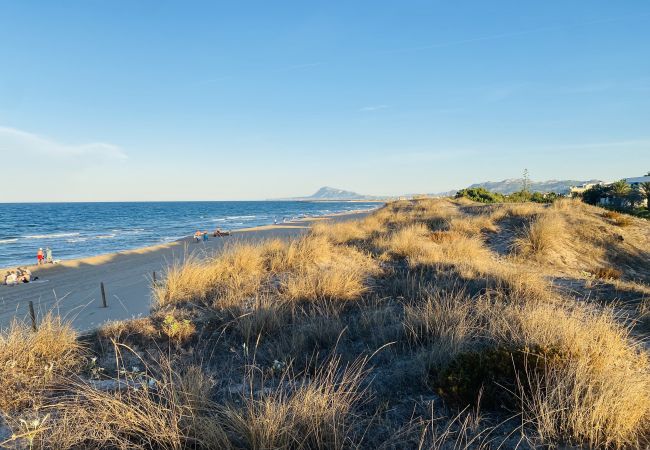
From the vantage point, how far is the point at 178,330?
567 cm

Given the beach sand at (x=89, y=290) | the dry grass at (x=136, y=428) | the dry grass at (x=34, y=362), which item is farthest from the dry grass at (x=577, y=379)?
the beach sand at (x=89, y=290)

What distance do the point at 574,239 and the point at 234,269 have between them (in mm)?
13730

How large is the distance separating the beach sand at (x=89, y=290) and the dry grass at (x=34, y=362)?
1.91 metres

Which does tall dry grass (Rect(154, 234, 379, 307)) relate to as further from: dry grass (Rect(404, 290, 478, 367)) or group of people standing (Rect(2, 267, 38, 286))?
group of people standing (Rect(2, 267, 38, 286))

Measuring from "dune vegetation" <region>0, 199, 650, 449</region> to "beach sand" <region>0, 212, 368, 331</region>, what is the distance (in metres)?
2.00

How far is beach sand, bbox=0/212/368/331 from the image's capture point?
33.9 feet

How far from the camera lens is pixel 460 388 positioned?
3.37m

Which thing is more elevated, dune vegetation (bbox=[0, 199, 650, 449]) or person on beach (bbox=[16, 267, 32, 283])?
dune vegetation (bbox=[0, 199, 650, 449])

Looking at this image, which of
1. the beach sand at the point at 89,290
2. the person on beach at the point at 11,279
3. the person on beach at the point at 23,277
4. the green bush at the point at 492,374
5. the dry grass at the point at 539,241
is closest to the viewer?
the green bush at the point at 492,374

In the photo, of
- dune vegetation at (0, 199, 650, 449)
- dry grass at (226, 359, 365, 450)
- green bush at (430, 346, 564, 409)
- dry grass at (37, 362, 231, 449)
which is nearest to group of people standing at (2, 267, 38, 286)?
dune vegetation at (0, 199, 650, 449)

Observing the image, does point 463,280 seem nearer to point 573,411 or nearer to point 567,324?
point 567,324

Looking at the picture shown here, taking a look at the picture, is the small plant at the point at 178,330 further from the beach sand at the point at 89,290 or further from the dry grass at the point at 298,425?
the dry grass at the point at 298,425

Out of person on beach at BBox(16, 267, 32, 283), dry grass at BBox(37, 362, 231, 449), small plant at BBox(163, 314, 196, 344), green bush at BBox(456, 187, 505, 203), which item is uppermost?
green bush at BBox(456, 187, 505, 203)

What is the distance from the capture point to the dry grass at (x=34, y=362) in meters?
3.75
